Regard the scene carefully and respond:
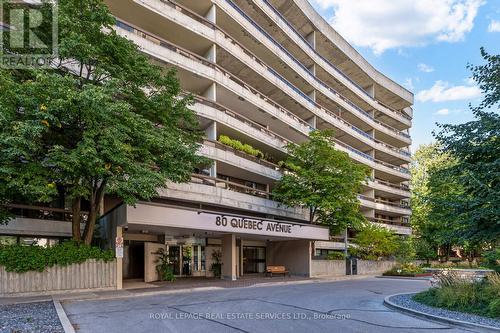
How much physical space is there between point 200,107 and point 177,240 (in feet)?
28.5

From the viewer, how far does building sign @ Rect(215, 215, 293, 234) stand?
23809 mm

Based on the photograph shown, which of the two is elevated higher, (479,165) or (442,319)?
(479,165)

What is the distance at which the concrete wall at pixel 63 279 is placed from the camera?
1570 centimetres

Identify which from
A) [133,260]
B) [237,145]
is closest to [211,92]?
[237,145]

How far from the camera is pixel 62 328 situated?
365 inches

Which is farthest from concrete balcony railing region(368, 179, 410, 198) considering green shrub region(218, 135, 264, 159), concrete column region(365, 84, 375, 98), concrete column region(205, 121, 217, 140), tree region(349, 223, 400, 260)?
concrete column region(205, 121, 217, 140)

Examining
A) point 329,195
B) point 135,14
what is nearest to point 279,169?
point 329,195

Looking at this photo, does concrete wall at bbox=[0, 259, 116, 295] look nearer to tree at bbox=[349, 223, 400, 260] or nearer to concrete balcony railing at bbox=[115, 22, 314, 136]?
concrete balcony railing at bbox=[115, 22, 314, 136]

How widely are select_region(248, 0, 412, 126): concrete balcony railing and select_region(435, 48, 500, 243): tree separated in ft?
68.0

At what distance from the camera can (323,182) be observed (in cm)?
3034

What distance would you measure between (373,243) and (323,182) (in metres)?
11.2

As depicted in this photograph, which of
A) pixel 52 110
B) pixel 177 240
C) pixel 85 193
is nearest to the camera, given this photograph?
pixel 52 110

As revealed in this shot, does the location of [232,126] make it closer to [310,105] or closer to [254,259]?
[254,259]

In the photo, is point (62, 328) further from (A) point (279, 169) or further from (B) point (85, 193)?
(A) point (279, 169)
